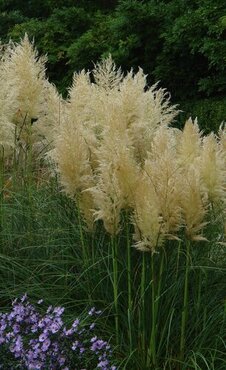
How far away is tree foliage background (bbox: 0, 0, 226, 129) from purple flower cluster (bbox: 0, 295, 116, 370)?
6681 mm

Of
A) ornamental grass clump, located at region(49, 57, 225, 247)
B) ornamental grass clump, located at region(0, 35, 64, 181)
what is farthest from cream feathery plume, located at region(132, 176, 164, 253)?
ornamental grass clump, located at region(0, 35, 64, 181)

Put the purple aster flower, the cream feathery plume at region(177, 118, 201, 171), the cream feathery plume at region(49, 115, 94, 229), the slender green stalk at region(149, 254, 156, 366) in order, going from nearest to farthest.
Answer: the purple aster flower
the slender green stalk at region(149, 254, 156, 366)
the cream feathery plume at region(49, 115, 94, 229)
the cream feathery plume at region(177, 118, 201, 171)

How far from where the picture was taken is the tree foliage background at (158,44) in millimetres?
11219

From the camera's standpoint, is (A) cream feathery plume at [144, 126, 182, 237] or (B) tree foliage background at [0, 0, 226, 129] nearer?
(A) cream feathery plume at [144, 126, 182, 237]

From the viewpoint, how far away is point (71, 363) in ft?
13.8

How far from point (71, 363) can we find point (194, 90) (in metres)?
8.44

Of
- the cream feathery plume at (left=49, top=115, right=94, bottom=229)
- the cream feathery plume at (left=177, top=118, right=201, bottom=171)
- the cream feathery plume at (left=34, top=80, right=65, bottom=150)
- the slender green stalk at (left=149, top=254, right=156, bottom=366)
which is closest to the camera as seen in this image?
the slender green stalk at (left=149, top=254, right=156, bottom=366)

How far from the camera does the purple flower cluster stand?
406 centimetres

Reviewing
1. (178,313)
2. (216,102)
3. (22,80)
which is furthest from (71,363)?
(216,102)

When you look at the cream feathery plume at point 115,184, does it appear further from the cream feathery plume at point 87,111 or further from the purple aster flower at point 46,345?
the purple aster flower at point 46,345

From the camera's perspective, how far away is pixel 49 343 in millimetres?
4055

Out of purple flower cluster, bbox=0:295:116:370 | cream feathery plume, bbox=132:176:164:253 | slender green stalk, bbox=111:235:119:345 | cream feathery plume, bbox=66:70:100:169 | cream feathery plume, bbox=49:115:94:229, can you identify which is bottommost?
purple flower cluster, bbox=0:295:116:370

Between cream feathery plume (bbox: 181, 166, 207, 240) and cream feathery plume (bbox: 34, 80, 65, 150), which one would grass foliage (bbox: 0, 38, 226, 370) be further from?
cream feathery plume (bbox: 34, 80, 65, 150)

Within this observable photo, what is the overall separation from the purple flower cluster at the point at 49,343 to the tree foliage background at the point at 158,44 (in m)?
6.68
